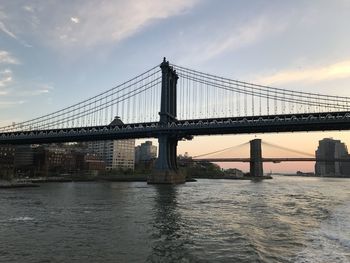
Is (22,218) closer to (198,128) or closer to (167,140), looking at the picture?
(198,128)

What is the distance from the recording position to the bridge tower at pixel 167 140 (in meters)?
98.7

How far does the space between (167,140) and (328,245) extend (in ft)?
274

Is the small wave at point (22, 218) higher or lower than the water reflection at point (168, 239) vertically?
higher

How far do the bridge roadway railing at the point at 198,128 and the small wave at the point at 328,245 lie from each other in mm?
64619

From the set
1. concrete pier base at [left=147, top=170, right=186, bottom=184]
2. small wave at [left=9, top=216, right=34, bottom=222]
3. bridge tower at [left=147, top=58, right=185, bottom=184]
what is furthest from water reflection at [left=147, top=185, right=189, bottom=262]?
bridge tower at [left=147, top=58, right=185, bottom=184]

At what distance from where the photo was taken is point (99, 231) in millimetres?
23625

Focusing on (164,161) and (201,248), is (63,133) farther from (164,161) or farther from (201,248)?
(201,248)

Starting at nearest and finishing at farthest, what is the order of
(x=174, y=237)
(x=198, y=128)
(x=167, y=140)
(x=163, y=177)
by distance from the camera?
(x=174, y=237) → (x=163, y=177) → (x=198, y=128) → (x=167, y=140)

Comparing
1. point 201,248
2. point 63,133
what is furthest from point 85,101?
point 201,248

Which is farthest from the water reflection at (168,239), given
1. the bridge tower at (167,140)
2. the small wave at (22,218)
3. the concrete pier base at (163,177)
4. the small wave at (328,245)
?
the bridge tower at (167,140)

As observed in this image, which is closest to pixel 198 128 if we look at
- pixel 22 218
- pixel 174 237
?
pixel 22 218

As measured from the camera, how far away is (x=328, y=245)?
19531 mm

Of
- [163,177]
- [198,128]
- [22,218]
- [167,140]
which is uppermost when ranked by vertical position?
[198,128]

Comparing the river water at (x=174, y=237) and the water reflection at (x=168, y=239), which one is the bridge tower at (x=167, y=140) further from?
the water reflection at (x=168, y=239)
